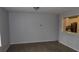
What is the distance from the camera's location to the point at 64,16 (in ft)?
17.8

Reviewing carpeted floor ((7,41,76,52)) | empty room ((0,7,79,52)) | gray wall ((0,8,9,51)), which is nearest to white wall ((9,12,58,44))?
empty room ((0,7,79,52))

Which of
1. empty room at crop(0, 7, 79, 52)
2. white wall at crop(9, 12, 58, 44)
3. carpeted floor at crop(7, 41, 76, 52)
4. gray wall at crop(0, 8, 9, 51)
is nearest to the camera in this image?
gray wall at crop(0, 8, 9, 51)

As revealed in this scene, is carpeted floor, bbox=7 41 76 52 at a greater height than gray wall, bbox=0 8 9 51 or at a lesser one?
lesser

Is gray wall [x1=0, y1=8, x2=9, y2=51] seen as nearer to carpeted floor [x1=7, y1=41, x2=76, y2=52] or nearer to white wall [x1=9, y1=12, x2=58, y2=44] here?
carpeted floor [x1=7, y1=41, x2=76, y2=52]

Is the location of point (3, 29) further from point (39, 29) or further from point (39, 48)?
point (39, 29)

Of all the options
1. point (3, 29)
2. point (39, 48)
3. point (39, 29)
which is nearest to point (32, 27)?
point (39, 29)

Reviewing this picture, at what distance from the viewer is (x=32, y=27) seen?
607 centimetres

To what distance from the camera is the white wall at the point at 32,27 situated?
18.8 ft

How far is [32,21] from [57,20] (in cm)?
180

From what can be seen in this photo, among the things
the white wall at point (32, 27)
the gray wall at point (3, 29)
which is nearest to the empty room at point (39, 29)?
the white wall at point (32, 27)

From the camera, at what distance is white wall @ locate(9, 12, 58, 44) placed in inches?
225

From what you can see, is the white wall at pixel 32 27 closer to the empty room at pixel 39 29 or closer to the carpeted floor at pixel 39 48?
the empty room at pixel 39 29

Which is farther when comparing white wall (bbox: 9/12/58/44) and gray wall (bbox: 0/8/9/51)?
white wall (bbox: 9/12/58/44)
